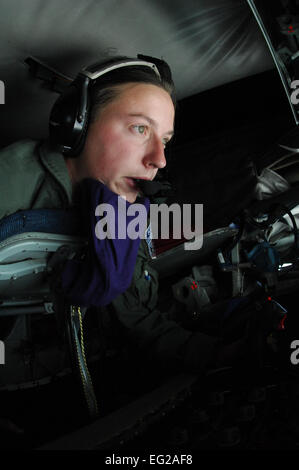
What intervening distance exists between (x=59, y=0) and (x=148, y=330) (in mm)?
1049

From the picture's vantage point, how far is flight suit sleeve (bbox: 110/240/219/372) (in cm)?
104

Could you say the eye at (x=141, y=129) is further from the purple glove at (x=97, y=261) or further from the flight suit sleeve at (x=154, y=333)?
the flight suit sleeve at (x=154, y=333)

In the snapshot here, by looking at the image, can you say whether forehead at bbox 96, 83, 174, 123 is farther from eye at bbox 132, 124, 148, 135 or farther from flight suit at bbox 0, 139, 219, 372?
flight suit at bbox 0, 139, 219, 372

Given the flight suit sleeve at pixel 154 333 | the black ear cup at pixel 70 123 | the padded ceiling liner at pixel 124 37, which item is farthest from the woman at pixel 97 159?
the padded ceiling liner at pixel 124 37

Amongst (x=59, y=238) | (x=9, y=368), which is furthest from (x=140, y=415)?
(x=9, y=368)

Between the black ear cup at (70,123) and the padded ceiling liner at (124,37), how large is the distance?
340mm

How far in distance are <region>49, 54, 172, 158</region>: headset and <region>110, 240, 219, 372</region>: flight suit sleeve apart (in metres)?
0.64

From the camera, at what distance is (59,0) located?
1.02m

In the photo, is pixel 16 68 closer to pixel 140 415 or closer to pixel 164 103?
pixel 164 103

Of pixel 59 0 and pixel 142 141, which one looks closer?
pixel 142 141

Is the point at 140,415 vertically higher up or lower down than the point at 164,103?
lower down

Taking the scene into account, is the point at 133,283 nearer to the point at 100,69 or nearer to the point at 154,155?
the point at 154,155

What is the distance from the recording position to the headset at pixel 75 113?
0.86m

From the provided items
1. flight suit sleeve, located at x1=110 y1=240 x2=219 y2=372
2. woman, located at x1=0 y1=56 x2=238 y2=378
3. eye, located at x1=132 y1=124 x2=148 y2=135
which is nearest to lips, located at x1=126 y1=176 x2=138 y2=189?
woman, located at x1=0 y1=56 x2=238 y2=378
